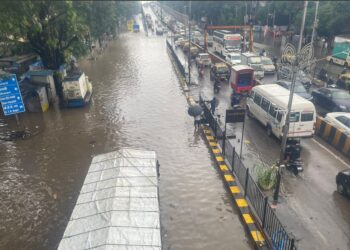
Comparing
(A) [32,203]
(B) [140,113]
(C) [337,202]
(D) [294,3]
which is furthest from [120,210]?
(D) [294,3]

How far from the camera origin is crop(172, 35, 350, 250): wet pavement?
9.48 metres

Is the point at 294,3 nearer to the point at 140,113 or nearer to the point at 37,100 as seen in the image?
the point at 140,113

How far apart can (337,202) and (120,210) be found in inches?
313

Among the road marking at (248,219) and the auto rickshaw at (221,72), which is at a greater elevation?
the auto rickshaw at (221,72)

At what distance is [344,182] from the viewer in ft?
36.7

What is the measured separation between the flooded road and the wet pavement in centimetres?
183

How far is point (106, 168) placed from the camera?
406 inches

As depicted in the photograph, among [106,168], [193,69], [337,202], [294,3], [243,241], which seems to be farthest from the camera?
[294,3]

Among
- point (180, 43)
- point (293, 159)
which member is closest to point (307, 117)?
point (293, 159)

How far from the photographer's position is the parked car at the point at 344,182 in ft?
36.2

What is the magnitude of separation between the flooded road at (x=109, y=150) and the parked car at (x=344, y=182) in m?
4.23

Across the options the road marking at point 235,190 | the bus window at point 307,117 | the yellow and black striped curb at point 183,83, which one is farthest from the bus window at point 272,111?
the yellow and black striped curb at point 183,83

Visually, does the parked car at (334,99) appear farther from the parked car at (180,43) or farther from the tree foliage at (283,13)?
the parked car at (180,43)

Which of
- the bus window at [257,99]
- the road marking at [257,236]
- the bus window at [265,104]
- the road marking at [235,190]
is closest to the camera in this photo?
the road marking at [257,236]
